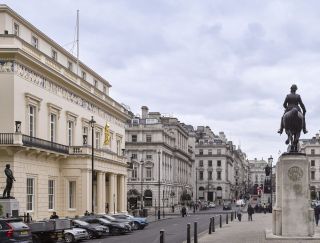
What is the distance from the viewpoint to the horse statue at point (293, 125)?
26.8 m

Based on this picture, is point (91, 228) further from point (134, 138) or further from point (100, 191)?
point (134, 138)

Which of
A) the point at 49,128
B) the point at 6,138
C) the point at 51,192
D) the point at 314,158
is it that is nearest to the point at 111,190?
the point at 51,192

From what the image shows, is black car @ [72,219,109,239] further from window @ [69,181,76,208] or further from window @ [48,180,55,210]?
window @ [69,181,76,208]

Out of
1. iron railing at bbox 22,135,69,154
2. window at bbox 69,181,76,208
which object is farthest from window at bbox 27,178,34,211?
window at bbox 69,181,76,208

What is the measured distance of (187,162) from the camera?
150125 mm

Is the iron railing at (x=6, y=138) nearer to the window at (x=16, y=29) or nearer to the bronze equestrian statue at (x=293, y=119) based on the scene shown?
the window at (x=16, y=29)

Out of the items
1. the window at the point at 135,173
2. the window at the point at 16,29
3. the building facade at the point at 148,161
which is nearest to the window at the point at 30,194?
the window at the point at 16,29

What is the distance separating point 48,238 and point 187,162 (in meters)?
119

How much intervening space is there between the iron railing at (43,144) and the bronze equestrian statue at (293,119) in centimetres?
2242

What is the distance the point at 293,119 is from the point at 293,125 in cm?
26

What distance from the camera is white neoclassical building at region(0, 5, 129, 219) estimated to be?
44156mm

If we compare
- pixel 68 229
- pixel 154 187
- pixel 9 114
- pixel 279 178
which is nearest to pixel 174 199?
pixel 154 187

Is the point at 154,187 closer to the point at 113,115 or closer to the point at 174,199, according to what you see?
the point at 174,199

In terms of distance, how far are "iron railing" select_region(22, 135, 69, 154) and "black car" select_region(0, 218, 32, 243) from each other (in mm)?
18870
